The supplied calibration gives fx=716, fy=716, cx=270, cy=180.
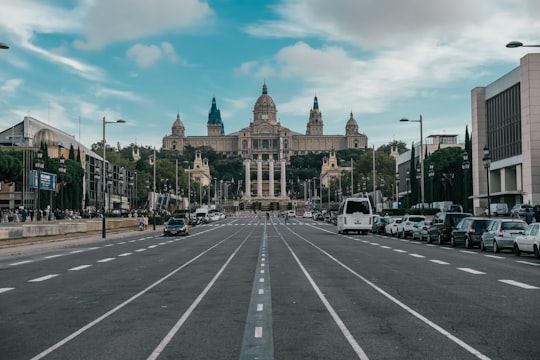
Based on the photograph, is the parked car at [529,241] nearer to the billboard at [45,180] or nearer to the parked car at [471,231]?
the parked car at [471,231]

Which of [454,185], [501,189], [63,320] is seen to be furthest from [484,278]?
[454,185]

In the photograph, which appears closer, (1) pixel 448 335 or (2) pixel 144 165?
(1) pixel 448 335

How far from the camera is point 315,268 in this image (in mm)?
22438

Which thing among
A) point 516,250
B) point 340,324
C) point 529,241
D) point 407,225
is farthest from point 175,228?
point 340,324

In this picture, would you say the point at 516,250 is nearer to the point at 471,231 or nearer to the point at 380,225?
the point at 471,231

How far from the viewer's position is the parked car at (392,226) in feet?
176

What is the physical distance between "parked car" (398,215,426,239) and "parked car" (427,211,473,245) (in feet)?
25.8

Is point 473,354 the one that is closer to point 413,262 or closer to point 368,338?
point 368,338

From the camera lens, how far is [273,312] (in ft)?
40.9

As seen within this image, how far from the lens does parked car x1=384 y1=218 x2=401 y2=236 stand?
176 feet

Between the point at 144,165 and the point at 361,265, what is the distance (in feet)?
560

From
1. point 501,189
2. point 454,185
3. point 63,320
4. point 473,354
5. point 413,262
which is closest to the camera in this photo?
point 473,354

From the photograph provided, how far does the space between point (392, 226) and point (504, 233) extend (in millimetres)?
24462

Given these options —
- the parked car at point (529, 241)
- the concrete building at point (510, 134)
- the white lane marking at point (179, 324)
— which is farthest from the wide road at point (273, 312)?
the concrete building at point (510, 134)
